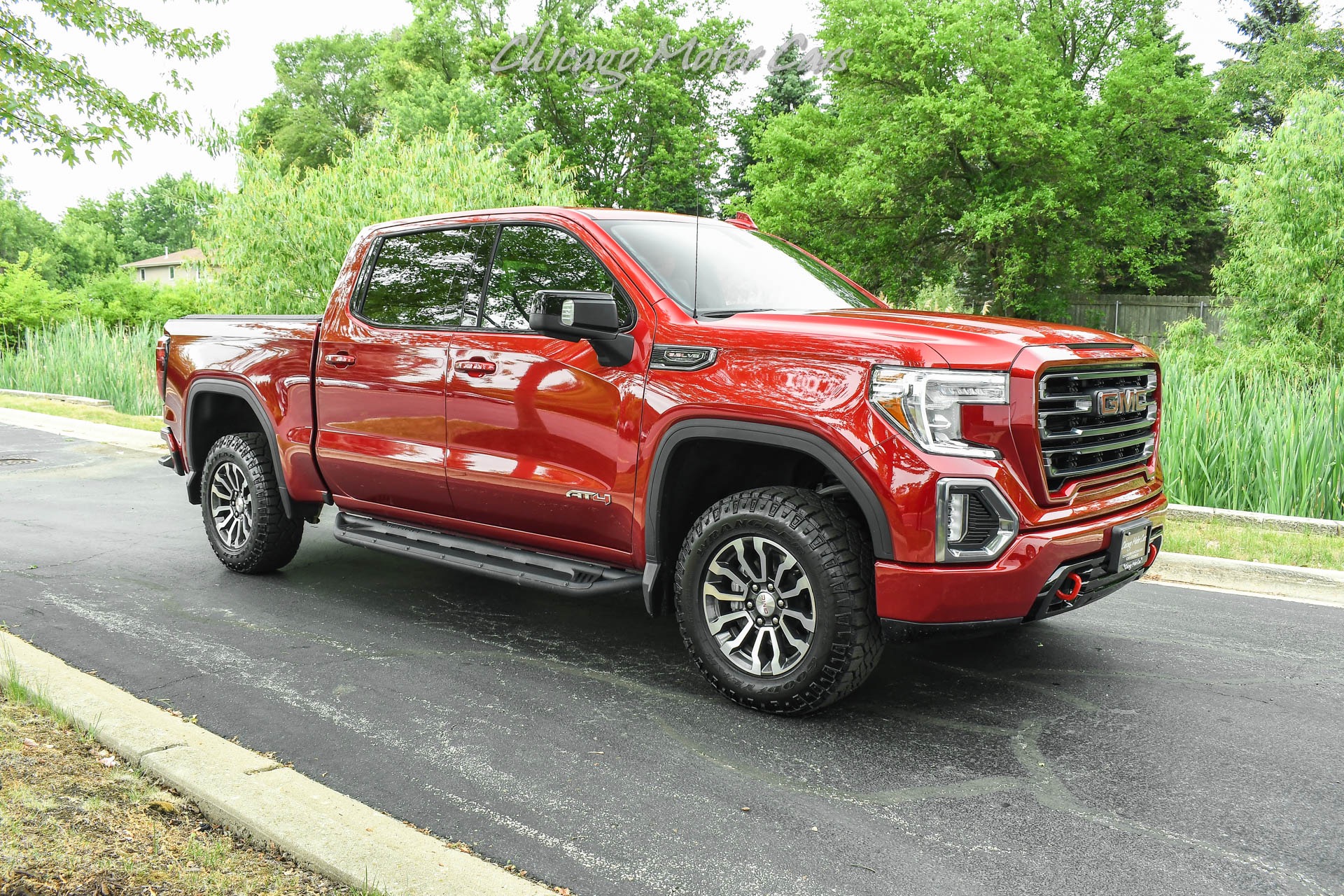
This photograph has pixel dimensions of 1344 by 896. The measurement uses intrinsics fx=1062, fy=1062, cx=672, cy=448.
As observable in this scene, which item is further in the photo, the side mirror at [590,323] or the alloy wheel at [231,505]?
the alloy wheel at [231,505]

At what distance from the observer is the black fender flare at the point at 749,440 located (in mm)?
3781

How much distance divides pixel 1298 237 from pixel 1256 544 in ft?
28.8

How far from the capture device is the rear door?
17.3ft

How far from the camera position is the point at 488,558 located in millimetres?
5109

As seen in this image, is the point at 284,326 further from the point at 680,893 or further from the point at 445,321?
the point at 680,893

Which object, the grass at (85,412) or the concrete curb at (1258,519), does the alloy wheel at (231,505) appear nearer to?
the concrete curb at (1258,519)

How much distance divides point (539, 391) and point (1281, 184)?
1317 centimetres

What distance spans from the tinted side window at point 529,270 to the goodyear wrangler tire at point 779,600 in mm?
1314

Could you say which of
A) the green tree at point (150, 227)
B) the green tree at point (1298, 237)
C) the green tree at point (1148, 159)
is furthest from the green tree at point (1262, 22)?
the green tree at point (150, 227)

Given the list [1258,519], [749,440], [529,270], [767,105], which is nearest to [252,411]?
[529,270]

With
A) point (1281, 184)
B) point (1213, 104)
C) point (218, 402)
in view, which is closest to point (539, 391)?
point (218, 402)

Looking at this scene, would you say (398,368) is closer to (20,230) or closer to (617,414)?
(617,414)

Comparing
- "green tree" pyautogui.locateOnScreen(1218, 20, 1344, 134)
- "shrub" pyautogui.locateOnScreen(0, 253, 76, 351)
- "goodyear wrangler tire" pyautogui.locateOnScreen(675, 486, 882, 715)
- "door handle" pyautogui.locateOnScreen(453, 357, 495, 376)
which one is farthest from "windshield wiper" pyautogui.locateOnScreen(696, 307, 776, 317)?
"green tree" pyautogui.locateOnScreen(1218, 20, 1344, 134)

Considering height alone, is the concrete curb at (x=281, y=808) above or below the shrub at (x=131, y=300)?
below
